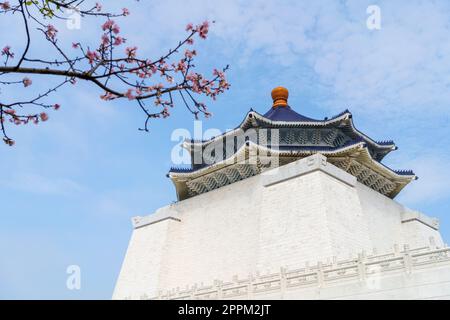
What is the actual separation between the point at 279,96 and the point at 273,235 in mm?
9763

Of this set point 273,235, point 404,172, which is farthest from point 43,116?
point 404,172

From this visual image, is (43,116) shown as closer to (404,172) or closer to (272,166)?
(272,166)

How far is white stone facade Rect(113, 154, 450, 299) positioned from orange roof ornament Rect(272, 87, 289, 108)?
19.8ft

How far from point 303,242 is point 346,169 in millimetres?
4838

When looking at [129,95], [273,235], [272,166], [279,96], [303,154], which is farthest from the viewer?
[279,96]

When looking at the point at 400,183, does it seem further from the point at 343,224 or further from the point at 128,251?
the point at 128,251

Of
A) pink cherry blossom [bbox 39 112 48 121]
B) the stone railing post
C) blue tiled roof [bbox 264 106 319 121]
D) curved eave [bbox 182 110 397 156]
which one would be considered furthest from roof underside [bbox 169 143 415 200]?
pink cherry blossom [bbox 39 112 48 121]

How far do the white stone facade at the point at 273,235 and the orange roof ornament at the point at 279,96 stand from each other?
6023mm

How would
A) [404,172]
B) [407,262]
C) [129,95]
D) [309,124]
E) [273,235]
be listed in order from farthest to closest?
1. [404,172]
2. [309,124]
3. [273,235]
4. [407,262]
5. [129,95]

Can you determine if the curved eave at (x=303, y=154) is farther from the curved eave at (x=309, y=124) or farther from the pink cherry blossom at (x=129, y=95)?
the pink cherry blossom at (x=129, y=95)

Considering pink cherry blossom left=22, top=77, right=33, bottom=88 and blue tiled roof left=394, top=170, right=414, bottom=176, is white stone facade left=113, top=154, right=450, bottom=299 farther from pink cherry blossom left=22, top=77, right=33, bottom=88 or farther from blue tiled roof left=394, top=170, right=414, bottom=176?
pink cherry blossom left=22, top=77, right=33, bottom=88

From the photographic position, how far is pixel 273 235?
15922mm

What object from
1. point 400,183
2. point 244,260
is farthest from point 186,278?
point 400,183

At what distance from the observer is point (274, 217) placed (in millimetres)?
16391
